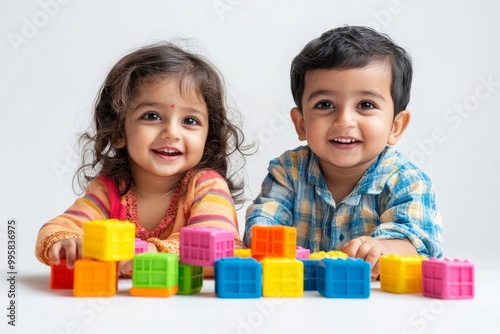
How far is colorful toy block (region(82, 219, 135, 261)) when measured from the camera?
1.26 m

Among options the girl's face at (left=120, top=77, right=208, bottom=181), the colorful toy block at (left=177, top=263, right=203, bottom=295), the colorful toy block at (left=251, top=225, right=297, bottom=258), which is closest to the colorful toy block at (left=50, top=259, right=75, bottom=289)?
the colorful toy block at (left=177, top=263, right=203, bottom=295)

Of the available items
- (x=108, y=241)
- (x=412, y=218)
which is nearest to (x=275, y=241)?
(x=108, y=241)

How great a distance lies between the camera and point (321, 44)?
1.98 metres

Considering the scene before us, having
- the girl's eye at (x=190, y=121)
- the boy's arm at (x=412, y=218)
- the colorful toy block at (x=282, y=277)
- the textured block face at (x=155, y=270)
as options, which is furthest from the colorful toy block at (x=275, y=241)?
the girl's eye at (x=190, y=121)

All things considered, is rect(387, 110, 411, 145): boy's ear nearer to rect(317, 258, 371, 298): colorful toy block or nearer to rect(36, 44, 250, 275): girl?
rect(36, 44, 250, 275): girl

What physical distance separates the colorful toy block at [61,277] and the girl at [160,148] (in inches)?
12.7

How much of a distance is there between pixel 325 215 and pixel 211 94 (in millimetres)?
467

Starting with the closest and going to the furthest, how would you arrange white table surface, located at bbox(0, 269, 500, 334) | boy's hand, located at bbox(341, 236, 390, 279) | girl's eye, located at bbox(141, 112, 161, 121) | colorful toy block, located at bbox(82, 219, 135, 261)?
white table surface, located at bbox(0, 269, 500, 334) < colorful toy block, located at bbox(82, 219, 135, 261) < boy's hand, located at bbox(341, 236, 390, 279) < girl's eye, located at bbox(141, 112, 161, 121)

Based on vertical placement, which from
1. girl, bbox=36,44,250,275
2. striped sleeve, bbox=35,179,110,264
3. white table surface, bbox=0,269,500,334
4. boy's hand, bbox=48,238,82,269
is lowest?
white table surface, bbox=0,269,500,334

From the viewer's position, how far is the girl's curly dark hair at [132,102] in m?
1.90

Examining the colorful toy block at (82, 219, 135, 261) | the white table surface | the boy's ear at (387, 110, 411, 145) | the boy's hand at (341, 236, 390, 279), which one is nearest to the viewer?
the white table surface

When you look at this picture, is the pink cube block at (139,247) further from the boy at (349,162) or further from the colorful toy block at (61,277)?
the boy at (349,162)

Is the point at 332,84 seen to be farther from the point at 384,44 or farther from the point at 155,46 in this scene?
the point at 155,46

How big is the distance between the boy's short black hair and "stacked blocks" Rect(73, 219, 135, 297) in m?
0.86
